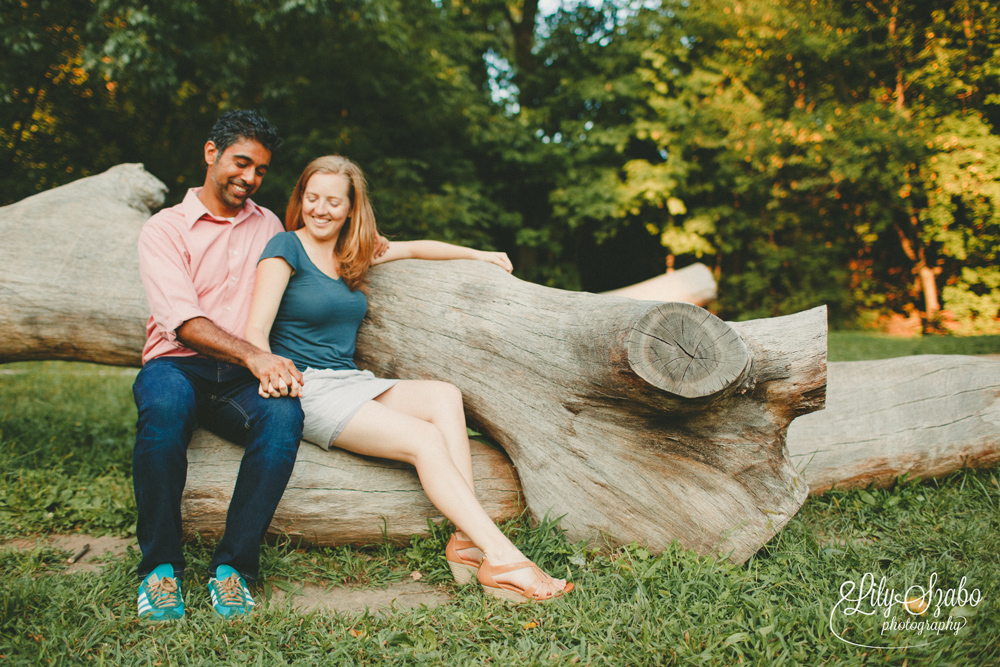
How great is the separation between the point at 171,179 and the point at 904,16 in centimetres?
1340

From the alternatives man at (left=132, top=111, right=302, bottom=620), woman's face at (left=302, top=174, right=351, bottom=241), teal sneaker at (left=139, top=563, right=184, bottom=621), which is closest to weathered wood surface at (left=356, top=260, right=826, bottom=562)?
woman's face at (left=302, top=174, right=351, bottom=241)

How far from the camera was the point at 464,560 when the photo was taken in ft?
7.66

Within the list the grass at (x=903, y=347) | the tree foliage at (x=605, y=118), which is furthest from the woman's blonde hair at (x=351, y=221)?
the grass at (x=903, y=347)

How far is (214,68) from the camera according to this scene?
25.3ft

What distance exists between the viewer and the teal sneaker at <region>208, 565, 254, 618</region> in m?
2.10

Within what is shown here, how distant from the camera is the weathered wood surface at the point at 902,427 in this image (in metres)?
3.03

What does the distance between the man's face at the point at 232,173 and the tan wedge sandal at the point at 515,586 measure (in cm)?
198

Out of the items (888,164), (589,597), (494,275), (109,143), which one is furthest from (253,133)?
(888,164)

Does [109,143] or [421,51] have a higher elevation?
[421,51]

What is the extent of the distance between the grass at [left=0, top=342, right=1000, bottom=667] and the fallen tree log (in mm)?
182

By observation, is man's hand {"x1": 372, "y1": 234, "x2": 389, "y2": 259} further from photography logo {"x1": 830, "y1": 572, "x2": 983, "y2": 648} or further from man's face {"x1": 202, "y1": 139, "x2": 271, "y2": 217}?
photography logo {"x1": 830, "y1": 572, "x2": 983, "y2": 648}

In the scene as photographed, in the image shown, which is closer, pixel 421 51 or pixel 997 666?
pixel 997 666

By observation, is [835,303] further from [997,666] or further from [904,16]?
[997,666]

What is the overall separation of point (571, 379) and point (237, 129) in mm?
1896
